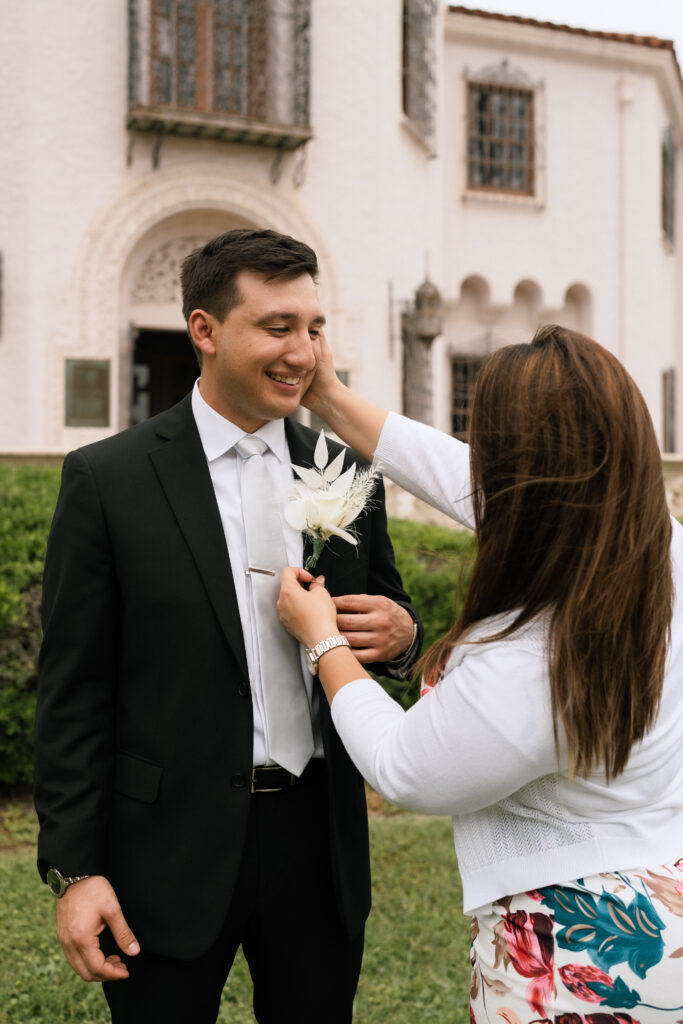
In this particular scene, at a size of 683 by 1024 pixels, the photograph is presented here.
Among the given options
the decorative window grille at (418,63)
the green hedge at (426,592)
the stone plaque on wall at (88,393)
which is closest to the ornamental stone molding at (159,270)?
the stone plaque on wall at (88,393)

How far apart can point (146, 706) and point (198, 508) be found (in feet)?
1.57

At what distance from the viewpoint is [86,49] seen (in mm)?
12156

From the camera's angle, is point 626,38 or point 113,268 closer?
point 113,268

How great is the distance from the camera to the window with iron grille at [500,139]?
1662cm

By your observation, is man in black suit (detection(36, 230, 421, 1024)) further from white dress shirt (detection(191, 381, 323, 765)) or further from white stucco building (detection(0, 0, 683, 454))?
white stucco building (detection(0, 0, 683, 454))

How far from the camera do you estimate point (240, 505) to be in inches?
94.3

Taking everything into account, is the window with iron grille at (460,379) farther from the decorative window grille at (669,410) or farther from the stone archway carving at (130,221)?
the decorative window grille at (669,410)

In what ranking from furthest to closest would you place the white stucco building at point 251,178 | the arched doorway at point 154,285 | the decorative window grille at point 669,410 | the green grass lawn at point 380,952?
the decorative window grille at point 669,410 → the arched doorway at point 154,285 → the white stucco building at point 251,178 → the green grass lawn at point 380,952

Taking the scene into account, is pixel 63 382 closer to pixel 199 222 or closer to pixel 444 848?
pixel 199 222

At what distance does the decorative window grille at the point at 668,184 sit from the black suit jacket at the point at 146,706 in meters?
19.0

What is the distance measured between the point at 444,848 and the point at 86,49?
1091 centimetres

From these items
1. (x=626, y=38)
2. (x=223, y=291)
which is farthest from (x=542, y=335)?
(x=626, y=38)

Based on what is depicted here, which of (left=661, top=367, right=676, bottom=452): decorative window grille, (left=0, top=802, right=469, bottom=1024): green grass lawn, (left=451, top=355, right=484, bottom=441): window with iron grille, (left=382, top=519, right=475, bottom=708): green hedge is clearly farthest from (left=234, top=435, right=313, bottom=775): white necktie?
(left=661, top=367, right=676, bottom=452): decorative window grille

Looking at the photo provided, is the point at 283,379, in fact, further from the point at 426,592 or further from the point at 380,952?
the point at 426,592
